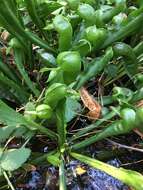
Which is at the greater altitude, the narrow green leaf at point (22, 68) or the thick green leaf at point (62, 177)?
the narrow green leaf at point (22, 68)

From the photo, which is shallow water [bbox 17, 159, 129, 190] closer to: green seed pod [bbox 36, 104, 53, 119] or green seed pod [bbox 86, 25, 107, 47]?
green seed pod [bbox 36, 104, 53, 119]

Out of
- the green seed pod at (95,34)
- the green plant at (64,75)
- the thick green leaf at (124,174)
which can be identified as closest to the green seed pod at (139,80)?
the green plant at (64,75)

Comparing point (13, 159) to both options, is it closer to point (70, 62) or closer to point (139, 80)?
point (70, 62)

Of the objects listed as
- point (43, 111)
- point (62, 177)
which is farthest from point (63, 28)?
point (62, 177)

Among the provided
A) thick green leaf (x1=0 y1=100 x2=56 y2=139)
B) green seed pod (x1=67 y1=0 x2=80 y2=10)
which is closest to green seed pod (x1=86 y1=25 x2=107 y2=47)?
green seed pod (x1=67 y1=0 x2=80 y2=10)

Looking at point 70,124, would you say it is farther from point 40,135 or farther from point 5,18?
point 5,18

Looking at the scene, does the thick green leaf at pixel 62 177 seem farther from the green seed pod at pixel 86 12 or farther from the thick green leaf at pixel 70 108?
the green seed pod at pixel 86 12
